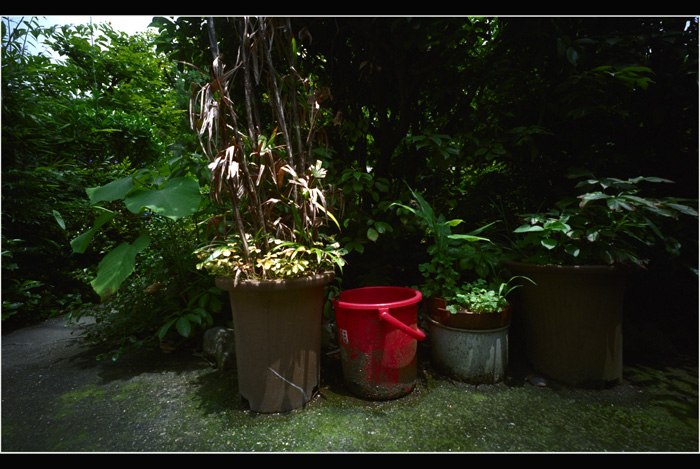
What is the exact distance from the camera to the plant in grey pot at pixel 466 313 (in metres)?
1.48

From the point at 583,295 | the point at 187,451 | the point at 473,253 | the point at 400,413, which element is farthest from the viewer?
the point at 473,253

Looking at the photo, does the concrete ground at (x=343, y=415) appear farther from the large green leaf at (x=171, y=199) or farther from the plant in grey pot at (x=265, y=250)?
the large green leaf at (x=171, y=199)

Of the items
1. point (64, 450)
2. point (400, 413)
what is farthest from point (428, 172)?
point (64, 450)

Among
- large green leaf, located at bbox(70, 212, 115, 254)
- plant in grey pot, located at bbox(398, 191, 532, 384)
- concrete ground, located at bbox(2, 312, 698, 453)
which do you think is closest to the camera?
concrete ground, located at bbox(2, 312, 698, 453)

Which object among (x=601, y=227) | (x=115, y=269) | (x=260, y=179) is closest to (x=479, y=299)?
(x=601, y=227)

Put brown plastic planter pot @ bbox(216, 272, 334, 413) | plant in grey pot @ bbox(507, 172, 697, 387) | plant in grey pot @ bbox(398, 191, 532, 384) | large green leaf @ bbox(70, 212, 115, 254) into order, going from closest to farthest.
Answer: brown plastic planter pot @ bbox(216, 272, 334, 413)
plant in grey pot @ bbox(507, 172, 697, 387)
plant in grey pot @ bbox(398, 191, 532, 384)
large green leaf @ bbox(70, 212, 115, 254)

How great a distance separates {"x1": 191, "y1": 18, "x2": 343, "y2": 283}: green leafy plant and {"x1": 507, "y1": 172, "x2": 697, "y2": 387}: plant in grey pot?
37.3 inches

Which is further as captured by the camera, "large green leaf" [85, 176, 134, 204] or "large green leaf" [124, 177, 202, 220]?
"large green leaf" [85, 176, 134, 204]

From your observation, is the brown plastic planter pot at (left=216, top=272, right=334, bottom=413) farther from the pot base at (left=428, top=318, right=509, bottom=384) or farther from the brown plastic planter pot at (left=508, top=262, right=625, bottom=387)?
the brown plastic planter pot at (left=508, top=262, right=625, bottom=387)

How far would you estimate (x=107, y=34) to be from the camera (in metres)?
5.84

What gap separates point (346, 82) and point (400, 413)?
2.05 meters

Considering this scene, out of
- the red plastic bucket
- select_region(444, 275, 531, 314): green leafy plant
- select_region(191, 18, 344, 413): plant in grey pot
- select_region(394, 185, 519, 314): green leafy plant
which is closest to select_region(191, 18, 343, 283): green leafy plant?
select_region(191, 18, 344, 413): plant in grey pot

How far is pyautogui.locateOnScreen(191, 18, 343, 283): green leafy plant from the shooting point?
129cm

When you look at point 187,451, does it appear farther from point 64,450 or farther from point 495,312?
point 495,312
